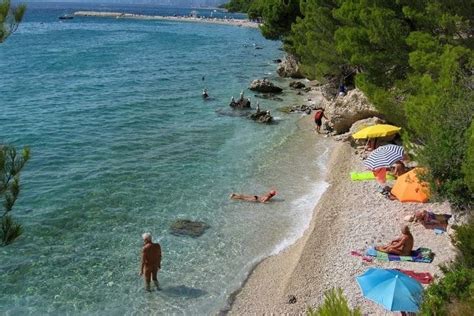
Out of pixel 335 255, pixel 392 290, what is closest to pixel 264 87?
pixel 335 255

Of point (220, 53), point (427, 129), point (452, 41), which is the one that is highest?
point (452, 41)

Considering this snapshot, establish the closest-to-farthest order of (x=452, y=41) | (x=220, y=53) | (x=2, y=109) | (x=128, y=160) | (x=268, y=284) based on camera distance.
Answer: (x=268, y=284)
(x=452, y=41)
(x=128, y=160)
(x=2, y=109)
(x=220, y=53)

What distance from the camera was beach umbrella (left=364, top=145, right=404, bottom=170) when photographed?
18031 mm

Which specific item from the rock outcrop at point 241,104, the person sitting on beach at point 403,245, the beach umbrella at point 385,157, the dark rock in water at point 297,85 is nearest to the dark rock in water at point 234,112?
the rock outcrop at point 241,104

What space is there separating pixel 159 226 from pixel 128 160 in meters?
7.54

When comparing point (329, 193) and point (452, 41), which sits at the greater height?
point (452, 41)

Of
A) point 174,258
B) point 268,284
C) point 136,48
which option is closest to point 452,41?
point 268,284

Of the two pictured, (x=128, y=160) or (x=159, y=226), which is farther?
(x=128, y=160)

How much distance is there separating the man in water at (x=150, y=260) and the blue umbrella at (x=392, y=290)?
→ 535 cm

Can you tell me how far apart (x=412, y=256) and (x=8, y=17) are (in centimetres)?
1139

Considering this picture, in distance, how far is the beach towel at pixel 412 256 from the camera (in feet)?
42.9

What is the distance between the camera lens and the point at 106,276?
44.7ft

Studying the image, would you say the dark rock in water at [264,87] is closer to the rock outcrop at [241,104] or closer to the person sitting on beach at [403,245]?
the rock outcrop at [241,104]

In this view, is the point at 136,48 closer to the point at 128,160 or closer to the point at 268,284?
the point at 128,160
